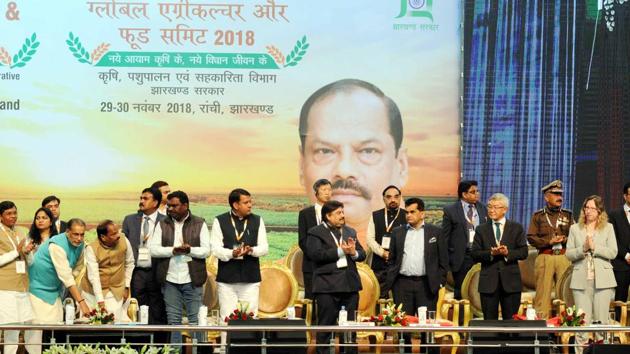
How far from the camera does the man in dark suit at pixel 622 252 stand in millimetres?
12961

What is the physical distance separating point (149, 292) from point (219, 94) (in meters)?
2.85

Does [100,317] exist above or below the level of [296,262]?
below

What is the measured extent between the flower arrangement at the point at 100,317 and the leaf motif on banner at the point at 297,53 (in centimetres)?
433

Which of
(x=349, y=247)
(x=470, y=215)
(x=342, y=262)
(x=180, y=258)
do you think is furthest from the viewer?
(x=470, y=215)

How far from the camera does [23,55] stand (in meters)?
14.5

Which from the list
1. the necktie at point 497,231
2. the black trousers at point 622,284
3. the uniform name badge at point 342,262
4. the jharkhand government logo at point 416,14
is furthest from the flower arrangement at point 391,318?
the jharkhand government logo at point 416,14

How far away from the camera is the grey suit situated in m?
12.5

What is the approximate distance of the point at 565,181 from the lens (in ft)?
47.1

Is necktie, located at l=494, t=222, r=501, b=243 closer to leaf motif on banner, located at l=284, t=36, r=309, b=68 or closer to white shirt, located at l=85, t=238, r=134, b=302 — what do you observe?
leaf motif on banner, located at l=284, t=36, r=309, b=68

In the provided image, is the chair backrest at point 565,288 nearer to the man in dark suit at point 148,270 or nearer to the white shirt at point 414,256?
the white shirt at point 414,256

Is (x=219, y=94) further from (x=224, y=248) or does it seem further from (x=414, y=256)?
(x=414, y=256)

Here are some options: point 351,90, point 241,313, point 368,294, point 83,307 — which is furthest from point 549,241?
point 83,307

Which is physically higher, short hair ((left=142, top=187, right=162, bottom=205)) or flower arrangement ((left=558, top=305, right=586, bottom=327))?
short hair ((left=142, top=187, right=162, bottom=205))

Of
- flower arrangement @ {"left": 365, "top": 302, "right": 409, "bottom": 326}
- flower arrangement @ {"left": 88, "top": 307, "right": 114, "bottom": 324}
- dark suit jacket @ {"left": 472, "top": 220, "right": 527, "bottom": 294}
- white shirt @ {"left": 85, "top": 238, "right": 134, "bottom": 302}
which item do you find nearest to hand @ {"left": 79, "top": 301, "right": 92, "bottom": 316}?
white shirt @ {"left": 85, "top": 238, "right": 134, "bottom": 302}
